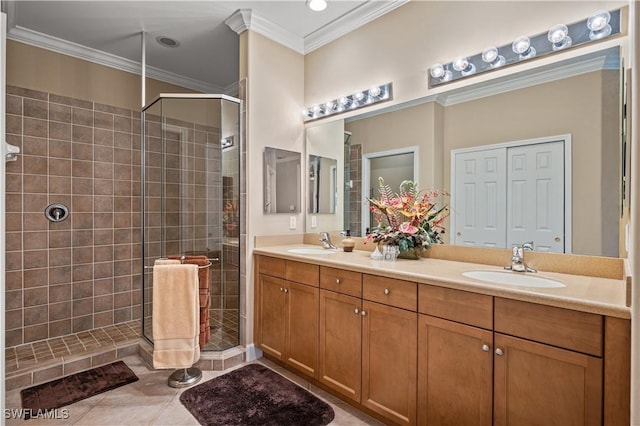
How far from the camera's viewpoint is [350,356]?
1956mm

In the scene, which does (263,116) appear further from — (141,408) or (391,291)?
(141,408)

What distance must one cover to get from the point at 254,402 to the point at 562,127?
234cm

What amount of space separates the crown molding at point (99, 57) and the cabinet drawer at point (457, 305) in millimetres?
3282

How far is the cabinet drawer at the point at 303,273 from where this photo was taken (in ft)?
7.11

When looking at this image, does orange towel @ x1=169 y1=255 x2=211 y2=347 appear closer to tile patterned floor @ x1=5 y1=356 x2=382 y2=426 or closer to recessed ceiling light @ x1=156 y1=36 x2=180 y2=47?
tile patterned floor @ x1=5 y1=356 x2=382 y2=426

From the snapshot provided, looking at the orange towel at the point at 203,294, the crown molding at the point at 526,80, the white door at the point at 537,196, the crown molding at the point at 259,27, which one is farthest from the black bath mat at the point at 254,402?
the crown molding at the point at 259,27

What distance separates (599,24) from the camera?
1.60 meters

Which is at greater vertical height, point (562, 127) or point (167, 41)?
point (167, 41)

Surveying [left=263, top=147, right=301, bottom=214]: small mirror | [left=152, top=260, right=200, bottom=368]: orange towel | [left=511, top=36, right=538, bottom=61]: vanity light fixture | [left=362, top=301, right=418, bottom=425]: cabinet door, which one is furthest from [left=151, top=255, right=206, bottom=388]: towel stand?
[left=511, top=36, right=538, bottom=61]: vanity light fixture

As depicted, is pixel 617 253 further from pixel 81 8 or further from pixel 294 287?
pixel 81 8

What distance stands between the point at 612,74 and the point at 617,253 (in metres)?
0.86

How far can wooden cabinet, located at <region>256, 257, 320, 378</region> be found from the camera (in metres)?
2.20

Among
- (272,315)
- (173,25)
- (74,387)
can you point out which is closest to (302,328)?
(272,315)

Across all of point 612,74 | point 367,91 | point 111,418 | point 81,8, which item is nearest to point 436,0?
point 367,91
